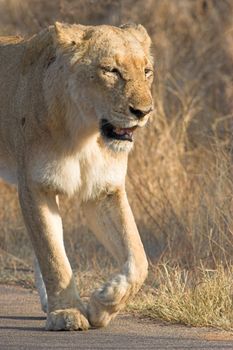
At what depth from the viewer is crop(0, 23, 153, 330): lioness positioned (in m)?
5.96

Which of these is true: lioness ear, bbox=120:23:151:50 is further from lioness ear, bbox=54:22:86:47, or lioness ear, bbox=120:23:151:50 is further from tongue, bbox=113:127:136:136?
tongue, bbox=113:127:136:136

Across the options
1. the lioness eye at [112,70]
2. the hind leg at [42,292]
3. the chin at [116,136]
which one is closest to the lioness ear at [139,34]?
the lioness eye at [112,70]

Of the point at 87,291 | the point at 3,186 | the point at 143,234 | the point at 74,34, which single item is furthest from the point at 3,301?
the point at 3,186

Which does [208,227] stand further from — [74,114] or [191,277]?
[74,114]

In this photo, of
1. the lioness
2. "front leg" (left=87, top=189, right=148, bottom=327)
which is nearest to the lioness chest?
the lioness

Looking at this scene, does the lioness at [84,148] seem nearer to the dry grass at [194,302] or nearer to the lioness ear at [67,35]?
the lioness ear at [67,35]

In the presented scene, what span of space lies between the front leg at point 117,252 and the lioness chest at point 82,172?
0.40ft

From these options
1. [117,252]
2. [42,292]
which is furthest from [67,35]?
[42,292]

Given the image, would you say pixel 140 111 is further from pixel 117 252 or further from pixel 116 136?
pixel 117 252

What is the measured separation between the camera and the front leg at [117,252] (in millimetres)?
5875

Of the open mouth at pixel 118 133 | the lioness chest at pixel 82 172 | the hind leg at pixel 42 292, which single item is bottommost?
the hind leg at pixel 42 292

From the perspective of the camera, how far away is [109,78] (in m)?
6.07

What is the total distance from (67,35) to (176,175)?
3969mm

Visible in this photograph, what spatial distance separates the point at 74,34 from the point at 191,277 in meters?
1.70
